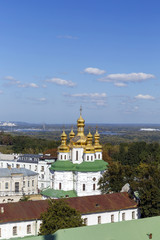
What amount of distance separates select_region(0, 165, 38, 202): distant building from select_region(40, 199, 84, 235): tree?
2274 cm

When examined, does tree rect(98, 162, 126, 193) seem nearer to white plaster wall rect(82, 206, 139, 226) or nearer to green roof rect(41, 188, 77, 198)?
A: green roof rect(41, 188, 77, 198)

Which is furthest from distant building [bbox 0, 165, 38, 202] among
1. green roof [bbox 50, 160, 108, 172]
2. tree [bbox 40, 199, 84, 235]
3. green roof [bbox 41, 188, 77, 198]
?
tree [bbox 40, 199, 84, 235]

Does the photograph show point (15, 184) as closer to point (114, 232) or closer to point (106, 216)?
point (106, 216)

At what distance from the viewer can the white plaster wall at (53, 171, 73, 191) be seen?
45.1 m

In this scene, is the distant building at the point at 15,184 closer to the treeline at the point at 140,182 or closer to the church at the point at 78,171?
the church at the point at 78,171

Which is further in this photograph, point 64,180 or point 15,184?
point 15,184

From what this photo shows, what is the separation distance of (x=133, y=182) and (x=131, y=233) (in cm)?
1396

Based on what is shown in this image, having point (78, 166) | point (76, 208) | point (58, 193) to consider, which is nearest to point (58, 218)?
point (76, 208)

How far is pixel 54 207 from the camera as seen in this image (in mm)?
30062

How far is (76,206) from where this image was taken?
34.7m

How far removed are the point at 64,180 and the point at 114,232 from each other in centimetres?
2100

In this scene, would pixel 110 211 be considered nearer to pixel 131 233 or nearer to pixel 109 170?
pixel 109 170

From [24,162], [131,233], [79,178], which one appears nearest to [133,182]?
[79,178]

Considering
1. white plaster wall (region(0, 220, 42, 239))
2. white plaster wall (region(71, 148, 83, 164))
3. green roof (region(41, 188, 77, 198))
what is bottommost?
white plaster wall (region(0, 220, 42, 239))
